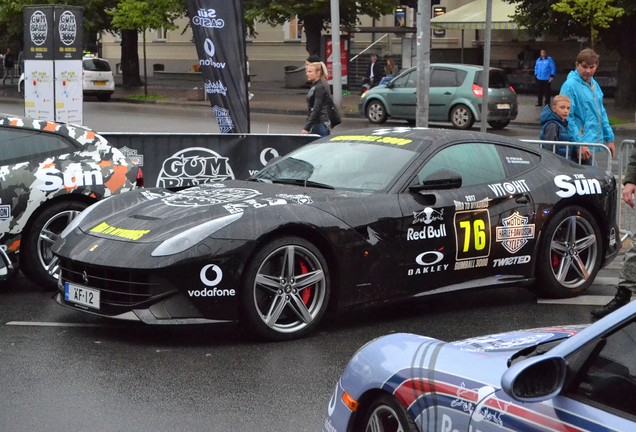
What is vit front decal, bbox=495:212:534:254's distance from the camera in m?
8.62

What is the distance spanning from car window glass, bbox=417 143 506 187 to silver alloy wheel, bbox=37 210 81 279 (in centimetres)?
310

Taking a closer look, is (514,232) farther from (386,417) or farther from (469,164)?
(386,417)

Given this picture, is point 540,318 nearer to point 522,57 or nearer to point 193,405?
point 193,405

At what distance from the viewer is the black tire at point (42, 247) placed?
368 inches

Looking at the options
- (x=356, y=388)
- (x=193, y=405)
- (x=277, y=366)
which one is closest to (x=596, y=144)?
(x=277, y=366)

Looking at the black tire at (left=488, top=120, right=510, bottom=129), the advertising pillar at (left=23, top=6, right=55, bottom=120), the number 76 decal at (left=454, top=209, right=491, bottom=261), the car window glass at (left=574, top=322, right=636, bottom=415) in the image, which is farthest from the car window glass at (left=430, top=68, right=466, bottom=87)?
the car window glass at (left=574, top=322, right=636, bottom=415)

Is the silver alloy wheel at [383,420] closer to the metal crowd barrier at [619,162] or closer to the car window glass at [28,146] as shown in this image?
the car window glass at [28,146]

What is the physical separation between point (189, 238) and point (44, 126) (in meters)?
3.12

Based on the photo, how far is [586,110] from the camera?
11648mm

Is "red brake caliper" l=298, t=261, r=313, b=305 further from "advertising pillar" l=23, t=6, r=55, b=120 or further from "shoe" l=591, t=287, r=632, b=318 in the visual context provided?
"advertising pillar" l=23, t=6, r=55, b=120

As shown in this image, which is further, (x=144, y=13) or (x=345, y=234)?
(x=144, y=13)

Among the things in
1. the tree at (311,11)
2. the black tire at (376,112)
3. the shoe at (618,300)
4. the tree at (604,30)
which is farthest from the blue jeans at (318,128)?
the tree at (311,11)

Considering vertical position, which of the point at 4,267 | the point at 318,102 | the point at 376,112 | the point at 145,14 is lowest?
the point at 376,112

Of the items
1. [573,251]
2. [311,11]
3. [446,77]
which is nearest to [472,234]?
[573,251]
